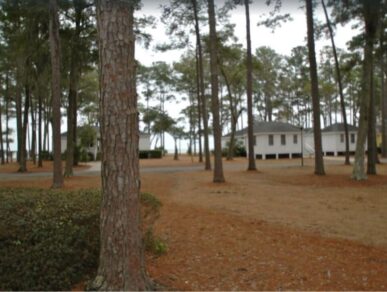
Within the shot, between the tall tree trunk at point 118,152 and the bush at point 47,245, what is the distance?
54cm

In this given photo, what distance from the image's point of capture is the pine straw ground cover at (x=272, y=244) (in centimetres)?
468

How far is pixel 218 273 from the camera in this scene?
4906 millimetres

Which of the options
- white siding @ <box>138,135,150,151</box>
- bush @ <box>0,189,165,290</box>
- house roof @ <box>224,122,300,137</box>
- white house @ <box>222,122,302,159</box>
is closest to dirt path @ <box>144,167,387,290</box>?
bush @ <box>0,189,165,290</box>

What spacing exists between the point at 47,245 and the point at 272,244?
317cm

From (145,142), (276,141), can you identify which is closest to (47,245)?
(276,141)

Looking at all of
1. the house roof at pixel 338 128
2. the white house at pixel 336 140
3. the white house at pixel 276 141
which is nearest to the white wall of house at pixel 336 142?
the white house at pixel 336 140

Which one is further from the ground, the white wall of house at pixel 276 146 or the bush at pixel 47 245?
the white wall of house at pixel 276 146

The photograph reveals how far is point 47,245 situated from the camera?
446cm

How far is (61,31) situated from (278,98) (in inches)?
1512

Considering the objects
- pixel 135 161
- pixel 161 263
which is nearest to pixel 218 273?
pixel 161 263

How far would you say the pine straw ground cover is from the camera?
4.68m

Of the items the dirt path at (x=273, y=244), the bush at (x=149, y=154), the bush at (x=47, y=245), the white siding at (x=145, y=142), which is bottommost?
the dirt path at (x=273, y=244)

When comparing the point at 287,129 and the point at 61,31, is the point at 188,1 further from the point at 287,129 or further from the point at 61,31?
the point at 287,129

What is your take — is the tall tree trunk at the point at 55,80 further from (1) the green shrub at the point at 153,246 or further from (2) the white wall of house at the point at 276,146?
(2) the white wall of house at the point at 276,146
